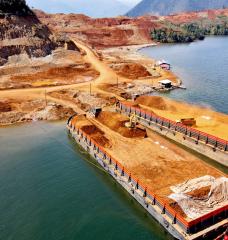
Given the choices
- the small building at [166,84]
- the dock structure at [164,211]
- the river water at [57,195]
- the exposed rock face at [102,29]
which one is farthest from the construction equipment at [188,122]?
the exposed rock face at [102,29]

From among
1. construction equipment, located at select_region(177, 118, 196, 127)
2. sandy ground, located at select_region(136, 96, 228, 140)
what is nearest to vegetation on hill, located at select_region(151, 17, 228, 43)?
sandy ground, located at select_region(136, 96, 228, 140)

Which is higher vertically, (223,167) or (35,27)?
(35,27)

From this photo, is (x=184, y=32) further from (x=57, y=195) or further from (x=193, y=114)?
(x=57, y=195)

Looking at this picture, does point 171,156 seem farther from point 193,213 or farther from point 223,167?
point 193,213

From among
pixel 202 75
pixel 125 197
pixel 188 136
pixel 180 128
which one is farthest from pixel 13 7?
pixel 125 197

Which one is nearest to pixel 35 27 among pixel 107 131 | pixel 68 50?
pixel 68 50

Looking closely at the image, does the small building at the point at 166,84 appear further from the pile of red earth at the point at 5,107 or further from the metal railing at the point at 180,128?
the pile of red earth at the point at 5,107
